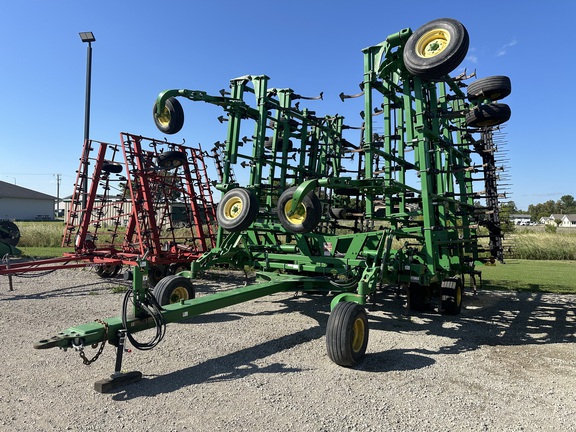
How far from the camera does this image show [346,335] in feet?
16.0

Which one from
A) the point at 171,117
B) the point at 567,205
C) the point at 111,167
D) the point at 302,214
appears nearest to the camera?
the point at 302,214

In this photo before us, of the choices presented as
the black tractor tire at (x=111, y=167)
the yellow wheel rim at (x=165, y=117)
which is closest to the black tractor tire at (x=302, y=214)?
the yellow wheel rim at (x=165, y=117)

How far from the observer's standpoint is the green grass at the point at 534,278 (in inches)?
473

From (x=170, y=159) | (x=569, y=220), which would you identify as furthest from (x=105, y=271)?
(x=569, y=220)

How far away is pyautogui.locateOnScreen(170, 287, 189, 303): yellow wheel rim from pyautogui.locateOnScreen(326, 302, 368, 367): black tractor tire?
111 inches

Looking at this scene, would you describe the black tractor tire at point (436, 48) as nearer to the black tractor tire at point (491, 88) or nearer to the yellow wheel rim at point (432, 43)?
the yellow wheel rim at point (432, 43)

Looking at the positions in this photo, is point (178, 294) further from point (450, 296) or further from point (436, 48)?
point (436, 48)

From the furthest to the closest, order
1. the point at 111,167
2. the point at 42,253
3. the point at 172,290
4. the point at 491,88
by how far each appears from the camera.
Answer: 1. the point at 42,253
2. the point at 111,167
3. the point at 491,88
4. the point at 172,290

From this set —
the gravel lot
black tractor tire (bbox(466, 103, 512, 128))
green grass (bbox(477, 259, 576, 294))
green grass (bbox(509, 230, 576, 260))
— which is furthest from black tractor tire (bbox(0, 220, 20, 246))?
green grass (bbox(509, 230, 576, 260))

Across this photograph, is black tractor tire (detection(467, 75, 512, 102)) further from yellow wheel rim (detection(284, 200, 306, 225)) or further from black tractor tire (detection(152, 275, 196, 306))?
black tractor tire (detection(152, 275, 196, 306))

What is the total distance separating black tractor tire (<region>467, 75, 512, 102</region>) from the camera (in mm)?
7547

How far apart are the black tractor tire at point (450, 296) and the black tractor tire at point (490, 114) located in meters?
2.95

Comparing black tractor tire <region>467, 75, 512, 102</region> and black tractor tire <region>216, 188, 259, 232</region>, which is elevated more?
black tractor tire <region>467, 75, 512, 102</region>

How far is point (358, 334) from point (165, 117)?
5.37 m
